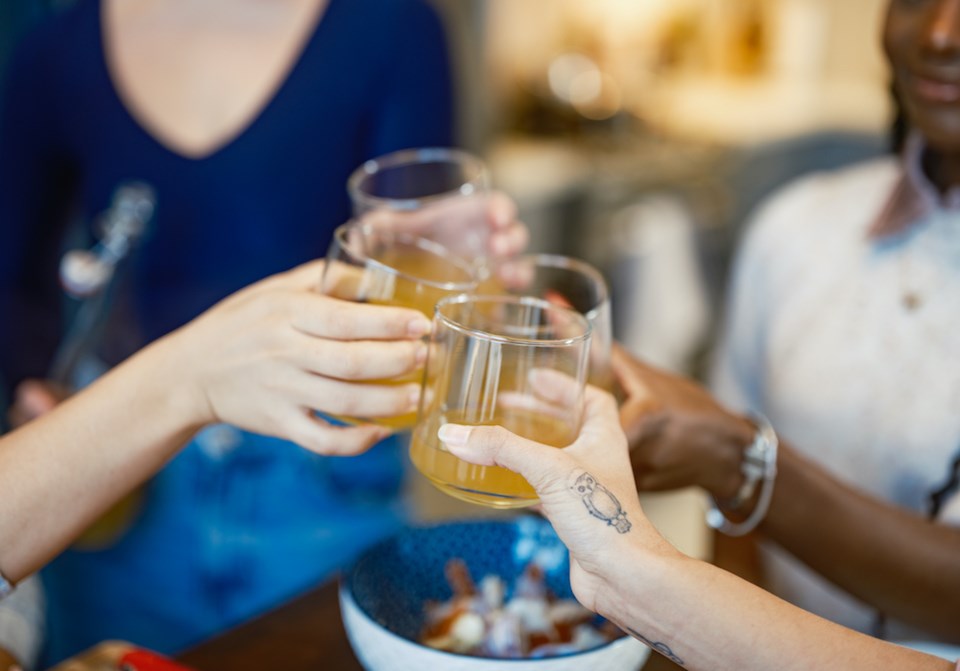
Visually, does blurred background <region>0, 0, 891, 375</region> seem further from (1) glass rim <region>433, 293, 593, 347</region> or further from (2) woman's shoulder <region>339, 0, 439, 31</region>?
(1) glass rim <region>433, 293, 593, 347</region>

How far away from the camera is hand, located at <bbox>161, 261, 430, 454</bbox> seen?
75cm

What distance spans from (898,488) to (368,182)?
31.6 inches

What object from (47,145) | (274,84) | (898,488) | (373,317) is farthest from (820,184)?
(47,145)

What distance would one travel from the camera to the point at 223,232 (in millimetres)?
1447

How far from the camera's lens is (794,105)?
4.55 m

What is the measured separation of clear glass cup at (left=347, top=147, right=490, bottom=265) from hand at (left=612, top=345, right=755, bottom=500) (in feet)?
0.69

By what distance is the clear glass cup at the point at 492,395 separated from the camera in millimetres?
710

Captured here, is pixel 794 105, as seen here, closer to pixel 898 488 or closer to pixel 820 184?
pixel 820 184

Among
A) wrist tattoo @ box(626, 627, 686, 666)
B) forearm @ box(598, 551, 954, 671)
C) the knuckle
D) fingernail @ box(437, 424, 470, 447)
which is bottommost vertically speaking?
wrist tattoo @ box(626, 627, 686, 666)

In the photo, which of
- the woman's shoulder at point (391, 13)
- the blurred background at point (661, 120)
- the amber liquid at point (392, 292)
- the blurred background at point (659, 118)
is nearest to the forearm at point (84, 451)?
the amber liquid at point (392, 292)

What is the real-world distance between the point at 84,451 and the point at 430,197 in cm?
57

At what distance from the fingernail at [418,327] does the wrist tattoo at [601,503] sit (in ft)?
0.69

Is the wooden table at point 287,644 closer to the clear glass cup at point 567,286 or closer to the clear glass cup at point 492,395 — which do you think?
the clear glass cup at point 492,395

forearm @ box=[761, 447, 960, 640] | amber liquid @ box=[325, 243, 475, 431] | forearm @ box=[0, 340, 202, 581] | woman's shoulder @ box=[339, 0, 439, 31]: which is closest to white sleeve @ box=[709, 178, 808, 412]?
forearm @ box=[761, 447, 960, 640]
